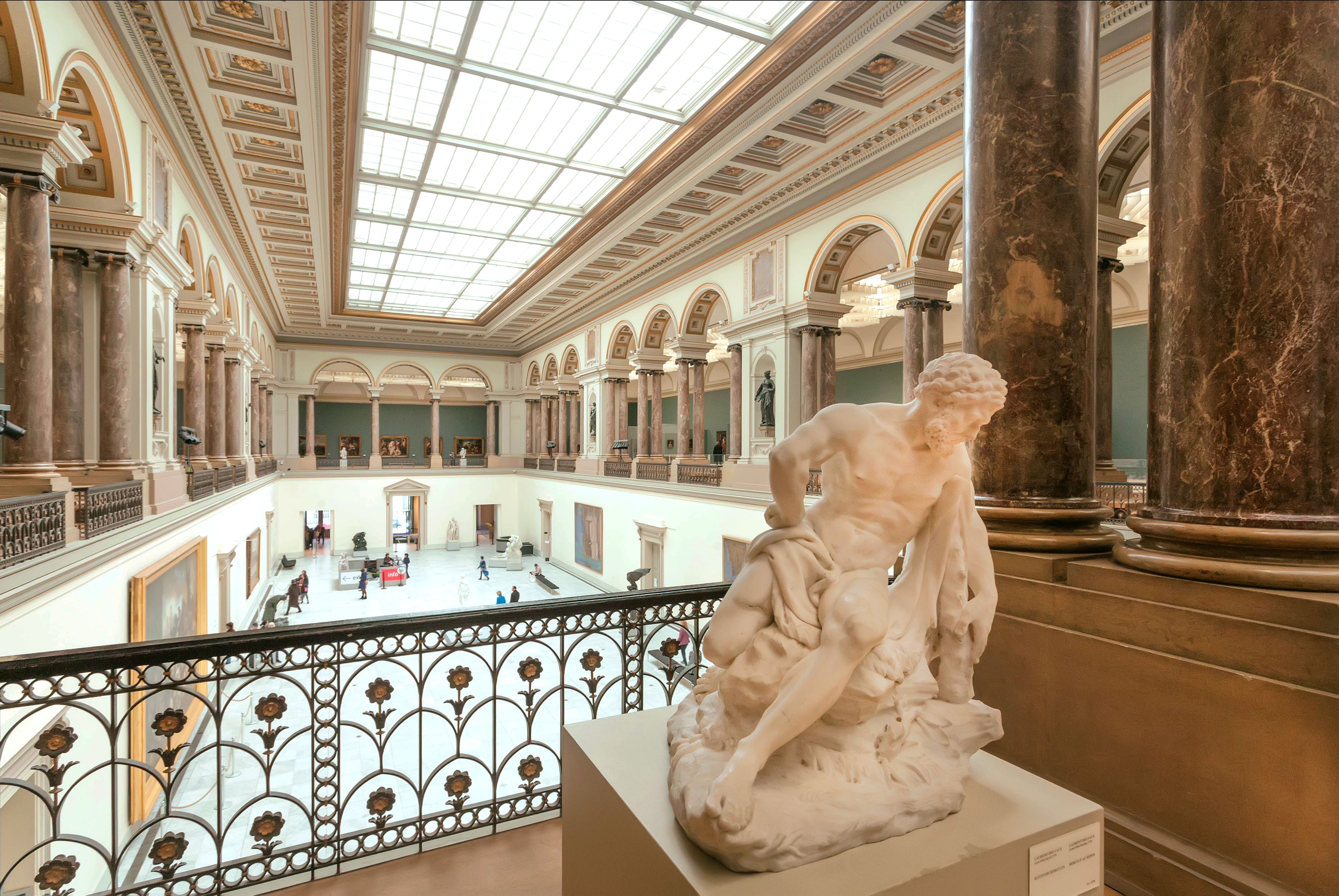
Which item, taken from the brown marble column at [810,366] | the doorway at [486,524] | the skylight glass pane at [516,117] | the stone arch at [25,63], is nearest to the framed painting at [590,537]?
the doorway at [486,524]

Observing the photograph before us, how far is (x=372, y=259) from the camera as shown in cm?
1808

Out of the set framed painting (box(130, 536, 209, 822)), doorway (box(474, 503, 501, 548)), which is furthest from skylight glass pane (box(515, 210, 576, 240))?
doorway (box(474, 503, 501, 548))

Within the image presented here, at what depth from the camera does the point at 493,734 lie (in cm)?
324

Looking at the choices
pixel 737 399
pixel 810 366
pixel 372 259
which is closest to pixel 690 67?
pixel 810 366

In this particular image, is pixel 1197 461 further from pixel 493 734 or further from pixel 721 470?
pixel 721 470

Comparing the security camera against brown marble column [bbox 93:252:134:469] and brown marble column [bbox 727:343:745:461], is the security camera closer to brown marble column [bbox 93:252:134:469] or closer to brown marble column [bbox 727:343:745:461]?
brown marble column [bbox 93:252:134:469]

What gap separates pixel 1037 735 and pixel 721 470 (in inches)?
486

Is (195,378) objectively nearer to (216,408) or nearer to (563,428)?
(216,408)

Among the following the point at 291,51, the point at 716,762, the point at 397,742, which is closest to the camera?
the point at 716,762

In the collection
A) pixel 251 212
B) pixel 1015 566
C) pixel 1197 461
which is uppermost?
pixel 251 212

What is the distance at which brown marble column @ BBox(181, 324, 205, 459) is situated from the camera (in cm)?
1271

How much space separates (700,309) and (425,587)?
1166cm

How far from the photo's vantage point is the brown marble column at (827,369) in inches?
531

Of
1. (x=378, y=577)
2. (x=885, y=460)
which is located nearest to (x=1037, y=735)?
(x=885, y=460)
